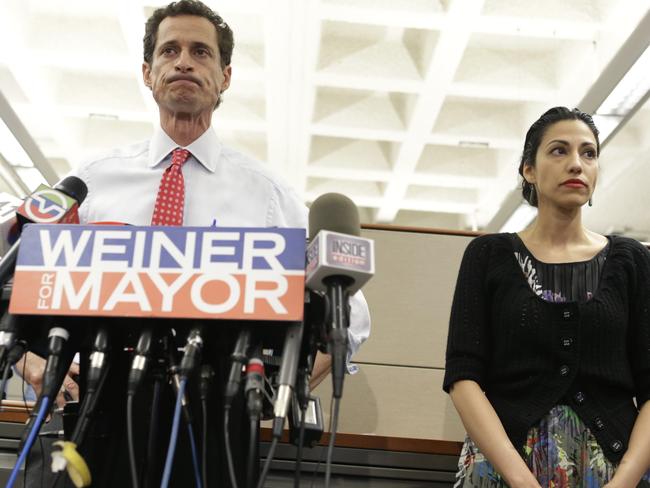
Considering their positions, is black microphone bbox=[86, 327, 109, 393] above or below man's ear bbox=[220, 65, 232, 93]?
below

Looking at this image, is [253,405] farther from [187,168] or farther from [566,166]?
[566,166]

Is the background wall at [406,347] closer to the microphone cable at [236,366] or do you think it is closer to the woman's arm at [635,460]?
the woman's arm at [635,460]

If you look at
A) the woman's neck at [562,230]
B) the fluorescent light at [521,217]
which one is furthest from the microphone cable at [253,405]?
the fluorescent light at [521,217]

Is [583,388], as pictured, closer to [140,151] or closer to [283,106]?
[140,151]

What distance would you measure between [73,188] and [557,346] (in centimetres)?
89

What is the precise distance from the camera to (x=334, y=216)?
817mm

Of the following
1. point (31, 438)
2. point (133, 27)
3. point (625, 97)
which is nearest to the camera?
point (31, 438)

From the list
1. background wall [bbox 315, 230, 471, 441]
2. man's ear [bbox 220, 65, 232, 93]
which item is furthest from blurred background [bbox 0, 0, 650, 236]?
man's ear [bbox 220, 65, 232, 93]

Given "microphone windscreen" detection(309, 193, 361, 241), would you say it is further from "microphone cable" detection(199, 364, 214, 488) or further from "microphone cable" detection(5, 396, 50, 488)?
"microphone cable" detection(5, 396, 50, 488)

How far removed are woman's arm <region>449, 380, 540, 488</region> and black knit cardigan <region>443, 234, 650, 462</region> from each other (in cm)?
3

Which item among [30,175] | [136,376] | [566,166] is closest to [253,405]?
[136,376]

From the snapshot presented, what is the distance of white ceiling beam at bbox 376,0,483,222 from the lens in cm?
434

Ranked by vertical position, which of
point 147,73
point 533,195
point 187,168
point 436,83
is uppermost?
point 436,83

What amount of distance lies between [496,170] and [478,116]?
2.72ft
